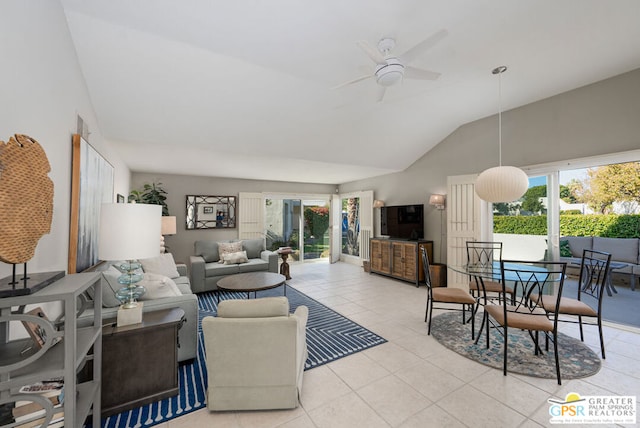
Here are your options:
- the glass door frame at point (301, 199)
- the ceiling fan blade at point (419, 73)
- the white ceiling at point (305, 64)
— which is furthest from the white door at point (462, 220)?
the glass door frame at point (301, 199)

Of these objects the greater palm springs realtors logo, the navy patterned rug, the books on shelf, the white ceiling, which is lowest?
the greater palm springs realtors logo

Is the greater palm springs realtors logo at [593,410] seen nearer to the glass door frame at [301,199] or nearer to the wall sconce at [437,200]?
the wall sconce at [437,200]

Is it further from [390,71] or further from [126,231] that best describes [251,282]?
[390,71]

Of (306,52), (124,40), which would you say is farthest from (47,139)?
(306,52)

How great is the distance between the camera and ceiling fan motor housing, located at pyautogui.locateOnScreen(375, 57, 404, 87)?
6.86 feet

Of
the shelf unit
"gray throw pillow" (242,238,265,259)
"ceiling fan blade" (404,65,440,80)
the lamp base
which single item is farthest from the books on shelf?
"gray throw pillow" (242,238,265,259)

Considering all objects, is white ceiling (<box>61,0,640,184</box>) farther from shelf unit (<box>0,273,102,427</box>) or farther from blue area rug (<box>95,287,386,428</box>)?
blue area rug (<box>95,287,386,428</box>)

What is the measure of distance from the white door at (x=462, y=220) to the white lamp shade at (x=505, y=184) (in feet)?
5.45

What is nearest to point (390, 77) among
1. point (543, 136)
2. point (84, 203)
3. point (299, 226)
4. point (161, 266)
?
point (84, 203)

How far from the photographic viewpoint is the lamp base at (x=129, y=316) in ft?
6.35

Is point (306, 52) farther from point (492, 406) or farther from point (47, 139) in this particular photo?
point (492, 406)

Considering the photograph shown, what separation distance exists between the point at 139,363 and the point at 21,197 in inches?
57.2

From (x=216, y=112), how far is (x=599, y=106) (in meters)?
5.01

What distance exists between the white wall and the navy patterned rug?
3560mm
